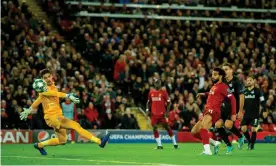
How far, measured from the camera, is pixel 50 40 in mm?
34188

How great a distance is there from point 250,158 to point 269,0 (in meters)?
27.9

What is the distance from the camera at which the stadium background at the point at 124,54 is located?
31.5 metres

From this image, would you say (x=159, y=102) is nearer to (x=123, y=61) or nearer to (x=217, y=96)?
(x=217, y=96)

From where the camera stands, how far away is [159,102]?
26.0m

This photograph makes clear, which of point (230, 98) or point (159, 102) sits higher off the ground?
point (230, 98)

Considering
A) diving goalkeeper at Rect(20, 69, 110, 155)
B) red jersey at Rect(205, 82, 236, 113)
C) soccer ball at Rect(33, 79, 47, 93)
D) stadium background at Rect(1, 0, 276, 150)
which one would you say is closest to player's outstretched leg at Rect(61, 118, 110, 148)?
diving goalkeeper at Rect(20, 69, 110, 155)

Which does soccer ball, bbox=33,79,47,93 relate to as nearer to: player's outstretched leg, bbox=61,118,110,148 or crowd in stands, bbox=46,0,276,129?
player's outstretched leg, bbox=61,118,110,148

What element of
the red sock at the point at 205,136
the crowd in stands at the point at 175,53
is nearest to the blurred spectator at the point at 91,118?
the crowd in stands at the point at 175,53

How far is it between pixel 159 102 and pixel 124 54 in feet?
30.7

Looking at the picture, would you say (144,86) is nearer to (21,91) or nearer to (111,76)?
(111,76)

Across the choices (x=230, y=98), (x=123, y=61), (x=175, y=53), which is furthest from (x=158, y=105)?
(x=175, y=53)

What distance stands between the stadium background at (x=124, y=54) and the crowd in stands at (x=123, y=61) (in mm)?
45

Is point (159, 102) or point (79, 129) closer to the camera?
point (79, 129)

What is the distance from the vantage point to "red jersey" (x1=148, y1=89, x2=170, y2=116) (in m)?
26.0
